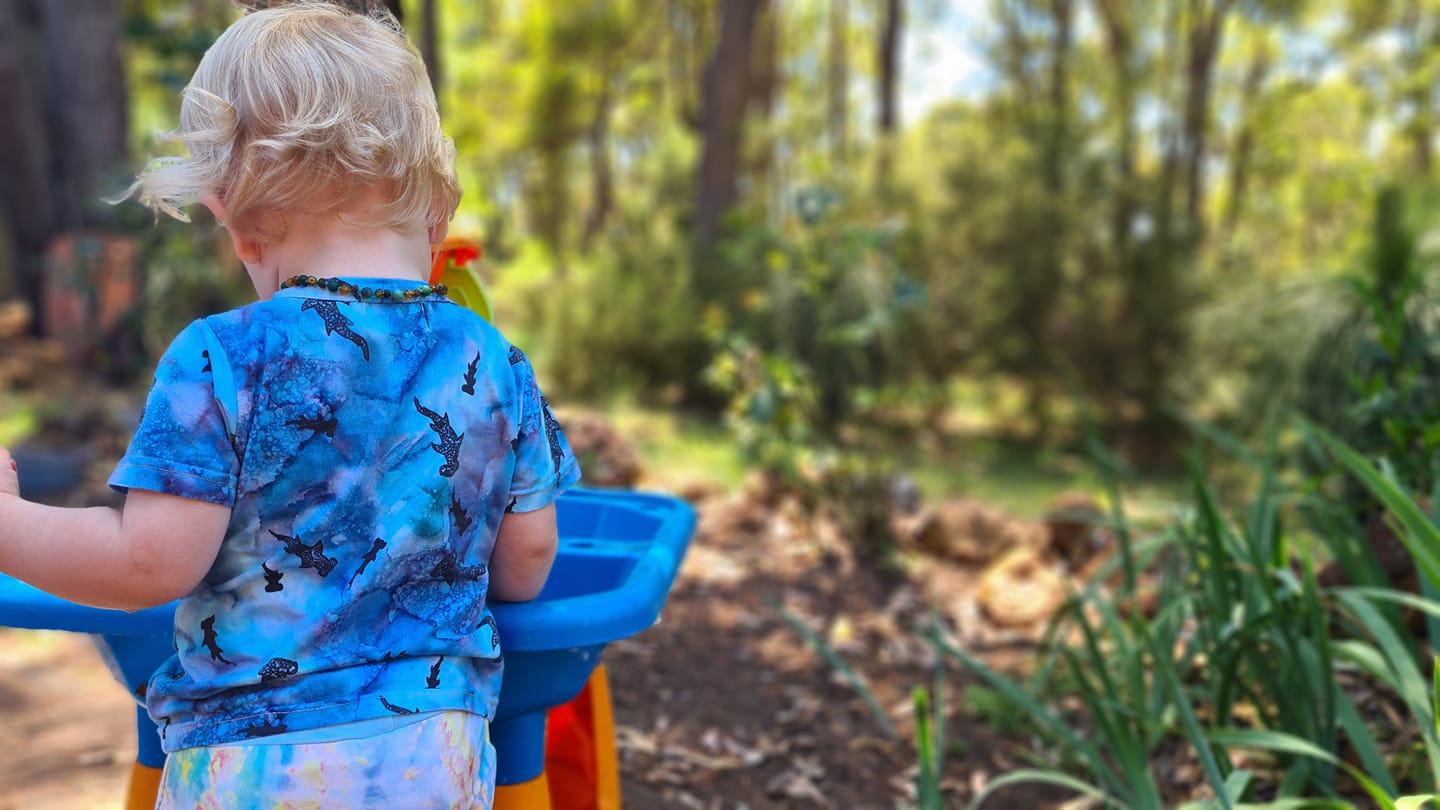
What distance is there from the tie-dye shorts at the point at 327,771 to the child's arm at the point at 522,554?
172 millimetres

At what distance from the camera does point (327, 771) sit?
108 cm

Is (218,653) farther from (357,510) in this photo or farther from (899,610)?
(899,610)

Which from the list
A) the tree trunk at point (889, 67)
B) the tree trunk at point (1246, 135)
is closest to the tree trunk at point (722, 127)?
the tree trunk at point (889, 67)

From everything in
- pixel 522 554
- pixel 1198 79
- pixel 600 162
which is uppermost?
pixel 1198 79

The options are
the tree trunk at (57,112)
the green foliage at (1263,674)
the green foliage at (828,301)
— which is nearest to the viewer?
the green foliage at (1263,674)

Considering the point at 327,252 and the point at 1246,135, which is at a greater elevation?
the point at 1246,135

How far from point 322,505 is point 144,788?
0.57 metres

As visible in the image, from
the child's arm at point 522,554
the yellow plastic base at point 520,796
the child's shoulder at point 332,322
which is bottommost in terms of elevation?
the yellow plastic base at point 520,796

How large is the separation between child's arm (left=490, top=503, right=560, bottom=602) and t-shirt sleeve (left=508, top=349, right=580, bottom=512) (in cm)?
2

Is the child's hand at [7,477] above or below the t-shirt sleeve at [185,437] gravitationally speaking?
below

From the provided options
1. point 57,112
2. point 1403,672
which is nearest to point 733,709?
point 1403,672

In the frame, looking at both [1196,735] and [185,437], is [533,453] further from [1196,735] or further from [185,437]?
[1196,735]

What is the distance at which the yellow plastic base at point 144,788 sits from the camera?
1.37 meters

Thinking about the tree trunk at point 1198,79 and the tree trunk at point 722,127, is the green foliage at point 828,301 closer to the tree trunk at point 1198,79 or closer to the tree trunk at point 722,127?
the tree trunk at point 722,127
